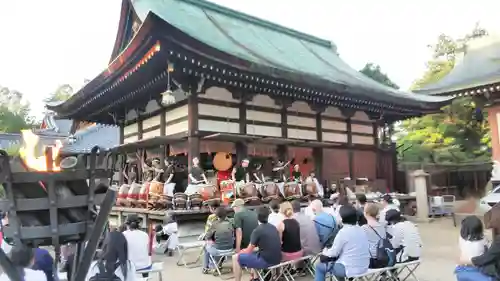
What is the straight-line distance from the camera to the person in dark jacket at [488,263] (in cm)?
372

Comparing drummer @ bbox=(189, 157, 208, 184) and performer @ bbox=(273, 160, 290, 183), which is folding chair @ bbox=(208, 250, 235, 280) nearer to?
drummer @ bbox=(189, 157, 208, 184)

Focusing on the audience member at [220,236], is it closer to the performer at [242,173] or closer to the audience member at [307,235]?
the audience member at [307,235]

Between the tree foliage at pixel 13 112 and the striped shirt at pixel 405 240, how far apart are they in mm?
39435

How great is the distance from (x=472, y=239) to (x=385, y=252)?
4.41 ft

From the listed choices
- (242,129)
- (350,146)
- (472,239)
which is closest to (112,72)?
(242,129)

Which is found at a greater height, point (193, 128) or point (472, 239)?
point (193, 128)

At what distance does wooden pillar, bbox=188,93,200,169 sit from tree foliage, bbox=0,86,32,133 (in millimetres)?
32549

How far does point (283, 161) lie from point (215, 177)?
7.59 ft

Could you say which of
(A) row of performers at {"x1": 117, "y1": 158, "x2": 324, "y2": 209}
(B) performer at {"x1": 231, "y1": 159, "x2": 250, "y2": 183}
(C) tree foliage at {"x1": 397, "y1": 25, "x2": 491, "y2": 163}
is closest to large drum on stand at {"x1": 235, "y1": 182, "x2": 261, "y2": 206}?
(A) row of performers at {"x1": 117, "y1": 158, "x2": 324, "y2": 209}

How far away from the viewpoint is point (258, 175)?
1276 cm

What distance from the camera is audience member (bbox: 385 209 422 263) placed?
553cm

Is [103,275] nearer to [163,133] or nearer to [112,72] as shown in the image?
[112,72]

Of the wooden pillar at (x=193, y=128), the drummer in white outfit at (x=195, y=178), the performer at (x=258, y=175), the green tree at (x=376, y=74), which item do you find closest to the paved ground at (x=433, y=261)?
the drummer in white outfit at (x=195, y=178)

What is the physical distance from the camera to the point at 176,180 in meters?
13.5
